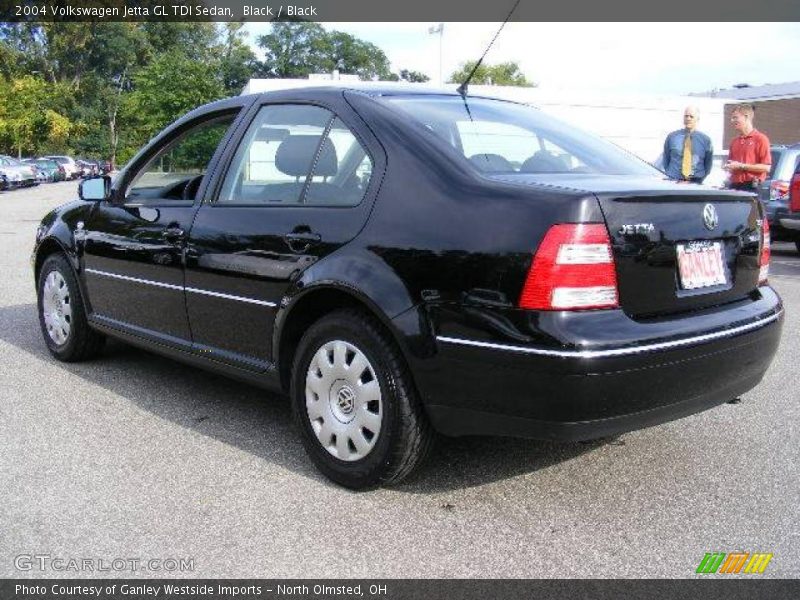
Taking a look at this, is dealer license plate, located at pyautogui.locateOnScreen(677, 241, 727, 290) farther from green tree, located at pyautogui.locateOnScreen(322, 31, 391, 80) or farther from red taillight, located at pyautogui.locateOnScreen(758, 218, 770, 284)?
green tree, located at pyautogui.locateOnScreen(322, 31, 391, 80)

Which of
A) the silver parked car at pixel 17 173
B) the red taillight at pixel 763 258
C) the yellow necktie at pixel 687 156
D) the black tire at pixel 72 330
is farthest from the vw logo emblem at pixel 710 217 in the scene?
the silver parked car at pixel 17 173

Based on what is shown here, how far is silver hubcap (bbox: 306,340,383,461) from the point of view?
10.8 feet

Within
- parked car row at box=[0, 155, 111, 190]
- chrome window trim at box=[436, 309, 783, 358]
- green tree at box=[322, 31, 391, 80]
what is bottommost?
parked car row at box=[0, 155, 111, 190]

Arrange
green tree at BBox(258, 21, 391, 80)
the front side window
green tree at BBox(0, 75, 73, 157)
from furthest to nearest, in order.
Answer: green tree at BBox(258, 21, 391, 80) → green tree at BBox(0, 75, 73, 157) → the front side window

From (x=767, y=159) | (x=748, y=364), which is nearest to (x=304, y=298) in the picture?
(x=748, y=364)

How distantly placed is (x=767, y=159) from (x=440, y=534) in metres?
7.60

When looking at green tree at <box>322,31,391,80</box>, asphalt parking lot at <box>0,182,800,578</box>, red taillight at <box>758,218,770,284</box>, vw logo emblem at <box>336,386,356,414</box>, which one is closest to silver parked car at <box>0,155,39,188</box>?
asphalt parking lot at <box>0,182,800,578</box>

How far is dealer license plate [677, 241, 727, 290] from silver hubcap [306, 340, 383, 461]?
1.22 m

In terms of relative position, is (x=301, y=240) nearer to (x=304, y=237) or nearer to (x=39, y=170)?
(x=304, y=237)

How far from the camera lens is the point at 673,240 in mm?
3066

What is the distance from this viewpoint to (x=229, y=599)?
2637 millimetres

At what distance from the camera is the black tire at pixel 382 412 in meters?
3.16

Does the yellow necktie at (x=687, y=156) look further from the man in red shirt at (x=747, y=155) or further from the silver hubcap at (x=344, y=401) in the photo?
the silver hubcap at (x=344, y=401)

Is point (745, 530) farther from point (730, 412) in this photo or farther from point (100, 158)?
point (100, 158)
